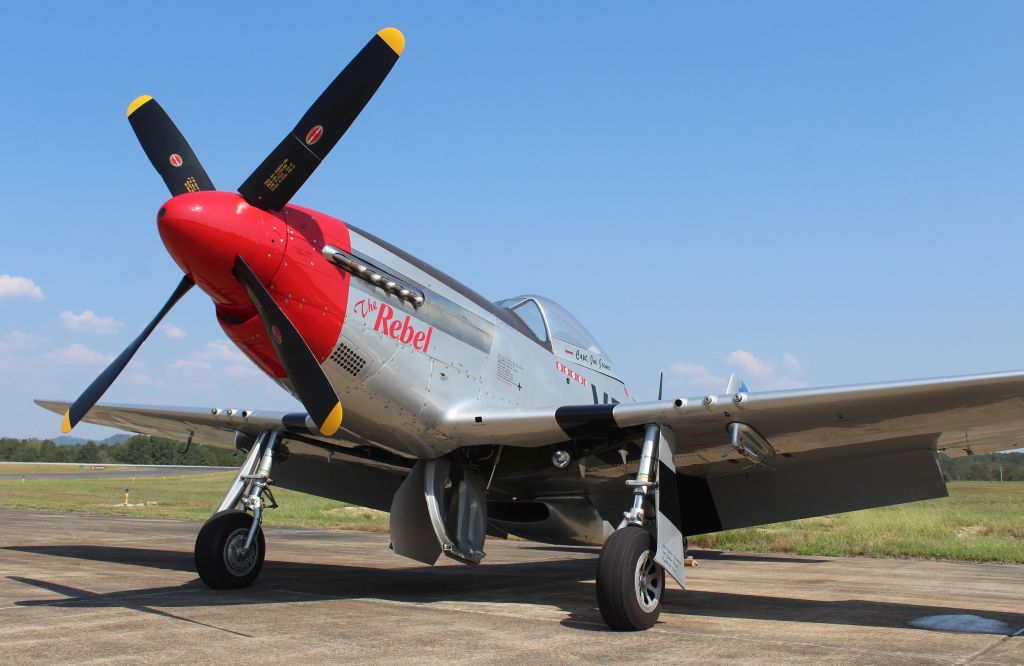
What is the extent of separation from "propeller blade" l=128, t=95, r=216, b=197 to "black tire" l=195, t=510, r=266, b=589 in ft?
10.5

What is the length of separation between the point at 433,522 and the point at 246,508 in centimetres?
210

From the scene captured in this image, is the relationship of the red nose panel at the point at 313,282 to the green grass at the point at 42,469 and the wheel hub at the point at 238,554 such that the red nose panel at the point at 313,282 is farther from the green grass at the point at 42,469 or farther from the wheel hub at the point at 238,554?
the green grass at the point at 42,469

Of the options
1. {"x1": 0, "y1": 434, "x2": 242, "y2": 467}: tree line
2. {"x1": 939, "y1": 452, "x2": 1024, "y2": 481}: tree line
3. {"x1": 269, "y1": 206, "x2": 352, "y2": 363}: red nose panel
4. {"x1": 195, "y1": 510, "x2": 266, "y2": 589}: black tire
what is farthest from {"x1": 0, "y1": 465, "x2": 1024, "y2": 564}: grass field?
{"x1": 0, "y1": 434, "x2": 242, "y2": 467}: tree line

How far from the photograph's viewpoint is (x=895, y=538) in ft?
56.1

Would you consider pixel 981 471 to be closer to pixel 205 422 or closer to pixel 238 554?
pixel 205 422

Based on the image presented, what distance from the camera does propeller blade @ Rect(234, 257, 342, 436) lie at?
20.3ft

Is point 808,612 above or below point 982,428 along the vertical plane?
below

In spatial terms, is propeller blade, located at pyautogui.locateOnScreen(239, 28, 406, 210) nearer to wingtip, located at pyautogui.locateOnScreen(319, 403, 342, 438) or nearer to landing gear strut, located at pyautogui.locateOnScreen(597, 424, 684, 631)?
wingtip, located at pyautogui.locateOnScreen(319, 403, 342, 438)

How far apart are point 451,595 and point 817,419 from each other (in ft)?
12.7

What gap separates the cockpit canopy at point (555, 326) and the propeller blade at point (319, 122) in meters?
3.25

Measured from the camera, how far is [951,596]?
8703mm

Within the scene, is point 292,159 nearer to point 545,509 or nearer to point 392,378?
point 392,378

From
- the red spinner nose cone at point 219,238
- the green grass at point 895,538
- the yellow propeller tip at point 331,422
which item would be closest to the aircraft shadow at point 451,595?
the yellow propeller tip at point 331,422

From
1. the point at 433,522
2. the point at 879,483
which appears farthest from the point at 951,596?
the point at 433,522
